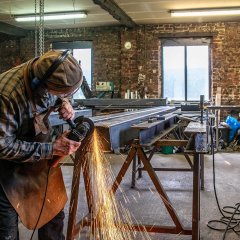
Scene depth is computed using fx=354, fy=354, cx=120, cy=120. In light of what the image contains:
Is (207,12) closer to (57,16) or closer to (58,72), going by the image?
(57,16)

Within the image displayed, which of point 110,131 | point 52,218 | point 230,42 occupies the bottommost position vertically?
point 52,218

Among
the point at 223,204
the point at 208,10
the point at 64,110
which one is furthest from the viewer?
the point at 208,10

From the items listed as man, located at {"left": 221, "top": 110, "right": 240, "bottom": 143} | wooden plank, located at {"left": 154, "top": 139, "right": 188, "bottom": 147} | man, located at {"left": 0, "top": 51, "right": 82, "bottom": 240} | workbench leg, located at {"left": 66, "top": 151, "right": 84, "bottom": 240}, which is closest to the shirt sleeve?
man, located at {"left": 0, "top": 51, "right": 82, "bottom": 240}

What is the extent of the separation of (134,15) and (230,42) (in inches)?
96.1

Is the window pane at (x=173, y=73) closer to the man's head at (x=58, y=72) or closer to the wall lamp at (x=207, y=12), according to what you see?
the wall lamp at (x=207, y=12)

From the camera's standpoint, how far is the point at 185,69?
29.6ft

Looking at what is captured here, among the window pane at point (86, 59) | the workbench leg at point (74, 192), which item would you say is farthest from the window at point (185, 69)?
the workbench leg at point (74, 192)

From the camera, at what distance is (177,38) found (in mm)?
8859

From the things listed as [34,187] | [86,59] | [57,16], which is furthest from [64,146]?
[86,59]

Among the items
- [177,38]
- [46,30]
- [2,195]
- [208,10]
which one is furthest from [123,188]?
[46,30]

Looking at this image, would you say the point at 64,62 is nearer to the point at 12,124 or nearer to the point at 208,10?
the point at 12,124

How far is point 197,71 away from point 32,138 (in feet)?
25.0

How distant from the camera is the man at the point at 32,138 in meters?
1.68

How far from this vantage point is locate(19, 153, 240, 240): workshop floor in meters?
3.25
